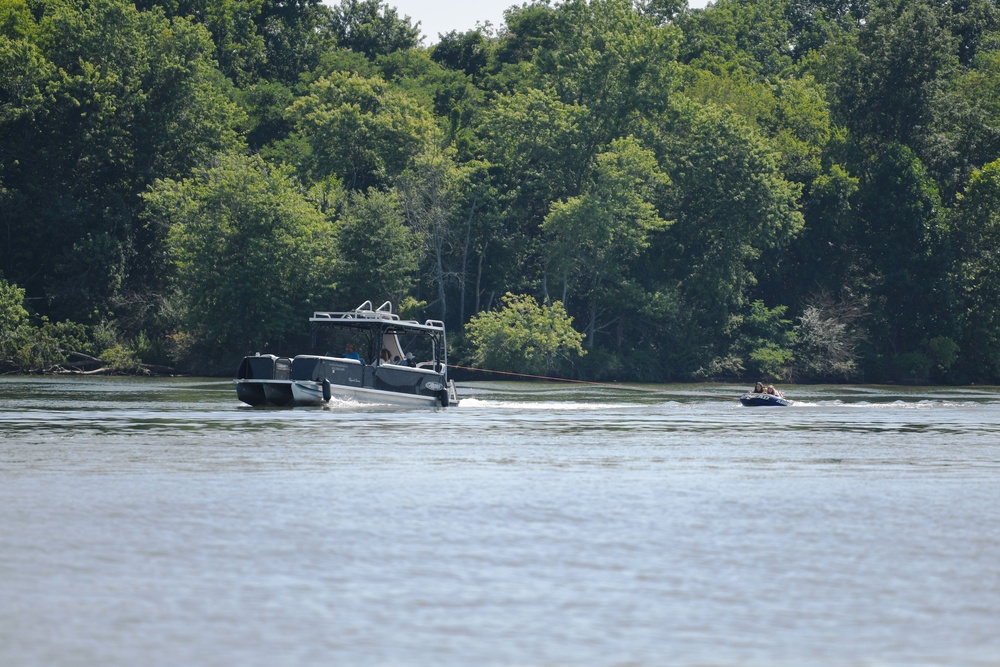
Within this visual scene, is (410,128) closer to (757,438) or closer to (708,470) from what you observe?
(757,438)

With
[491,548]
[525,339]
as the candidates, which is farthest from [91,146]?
[491,548]

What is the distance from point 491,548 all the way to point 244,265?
6665 cm

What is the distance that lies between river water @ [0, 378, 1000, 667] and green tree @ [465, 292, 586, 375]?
4614 centimetres

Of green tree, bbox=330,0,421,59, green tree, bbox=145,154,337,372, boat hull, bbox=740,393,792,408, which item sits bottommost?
boat hull, bbox=740,393,792,408

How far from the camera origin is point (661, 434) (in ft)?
134

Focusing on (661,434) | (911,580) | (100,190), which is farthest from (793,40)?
(911,580)

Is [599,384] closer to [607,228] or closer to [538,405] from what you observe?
[607,228]

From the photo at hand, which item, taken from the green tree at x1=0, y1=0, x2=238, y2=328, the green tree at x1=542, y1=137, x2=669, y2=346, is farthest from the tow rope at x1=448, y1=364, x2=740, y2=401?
the green tree at x1=0, y1=0, x2=238, y2=328

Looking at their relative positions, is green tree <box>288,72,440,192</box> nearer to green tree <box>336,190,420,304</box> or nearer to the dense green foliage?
the dense green foliage

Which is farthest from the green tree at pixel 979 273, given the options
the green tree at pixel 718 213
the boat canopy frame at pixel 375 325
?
the boat canopy frame at pixel 375 325

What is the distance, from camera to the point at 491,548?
19797 millimetres

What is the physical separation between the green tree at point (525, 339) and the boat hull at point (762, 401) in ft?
98.4

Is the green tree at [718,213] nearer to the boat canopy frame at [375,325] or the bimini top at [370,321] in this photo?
the boat canopy frame at [375,325]

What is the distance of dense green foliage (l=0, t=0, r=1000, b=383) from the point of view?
8625cm
